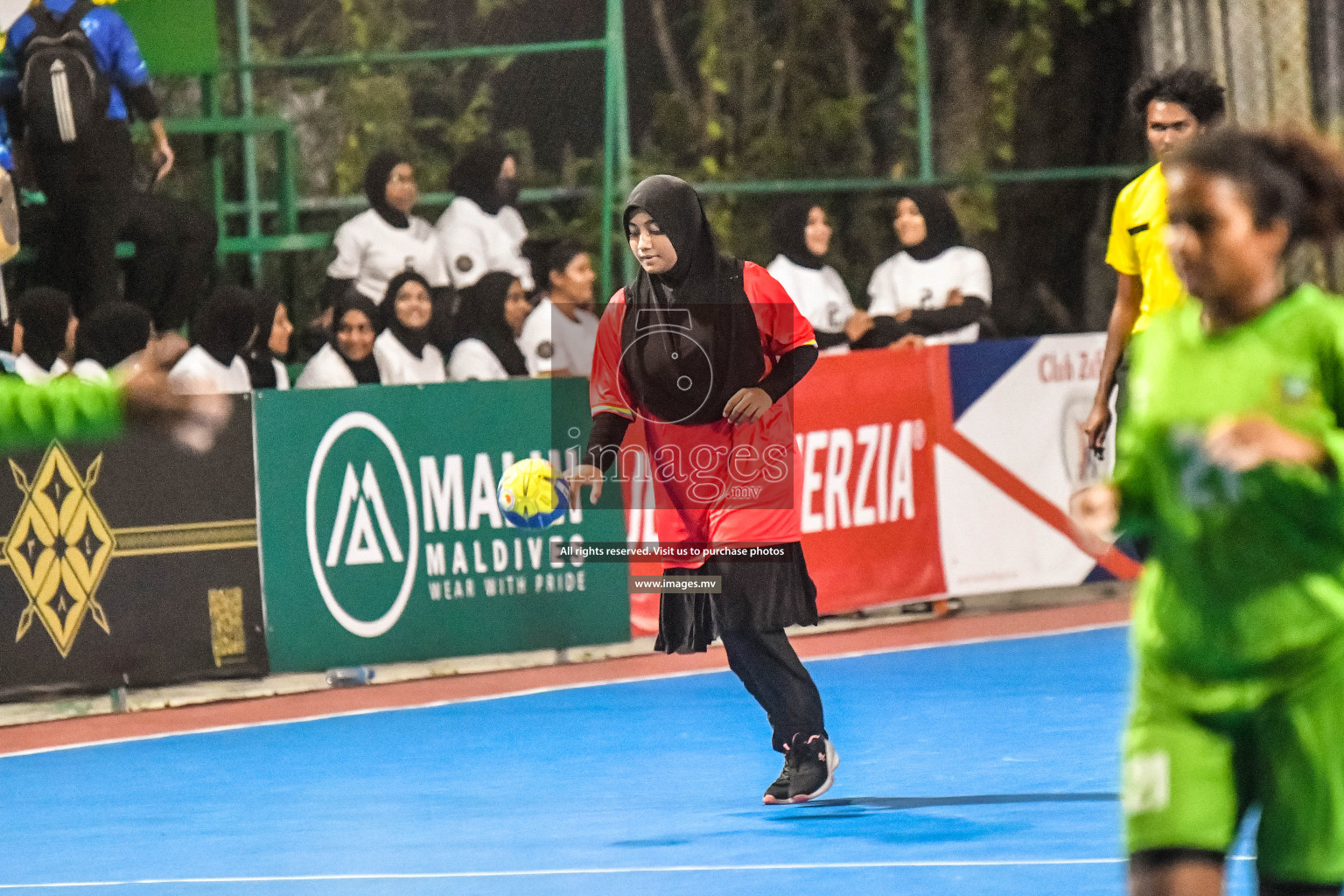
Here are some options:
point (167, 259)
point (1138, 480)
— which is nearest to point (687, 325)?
point (1138, 480)

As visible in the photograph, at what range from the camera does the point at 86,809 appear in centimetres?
902

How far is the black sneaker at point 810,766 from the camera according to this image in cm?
829

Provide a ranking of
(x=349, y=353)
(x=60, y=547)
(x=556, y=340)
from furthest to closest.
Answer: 1. (x=556, y=340)
2. (x=349, y=353)
3. (x=60, y=547)

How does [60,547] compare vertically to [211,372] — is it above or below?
below

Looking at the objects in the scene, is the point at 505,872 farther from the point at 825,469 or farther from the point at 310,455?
the point at 825,469

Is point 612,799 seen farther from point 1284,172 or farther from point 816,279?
point 816,279

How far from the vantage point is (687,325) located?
8.06 metres

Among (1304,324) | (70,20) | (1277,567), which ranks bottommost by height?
(1277,567)

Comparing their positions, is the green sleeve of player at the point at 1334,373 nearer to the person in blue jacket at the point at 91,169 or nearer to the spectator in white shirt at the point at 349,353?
the spectator in white shirt at the point at 349,353

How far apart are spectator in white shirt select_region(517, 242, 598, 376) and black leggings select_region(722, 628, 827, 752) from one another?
5530mm

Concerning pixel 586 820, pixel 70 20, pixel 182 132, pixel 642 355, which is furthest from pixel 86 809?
pixel 182 132

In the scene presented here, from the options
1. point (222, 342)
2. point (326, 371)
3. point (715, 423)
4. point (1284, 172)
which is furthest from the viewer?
point (326, 371)

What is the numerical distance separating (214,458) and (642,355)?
421cm

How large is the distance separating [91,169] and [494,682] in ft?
12.6
